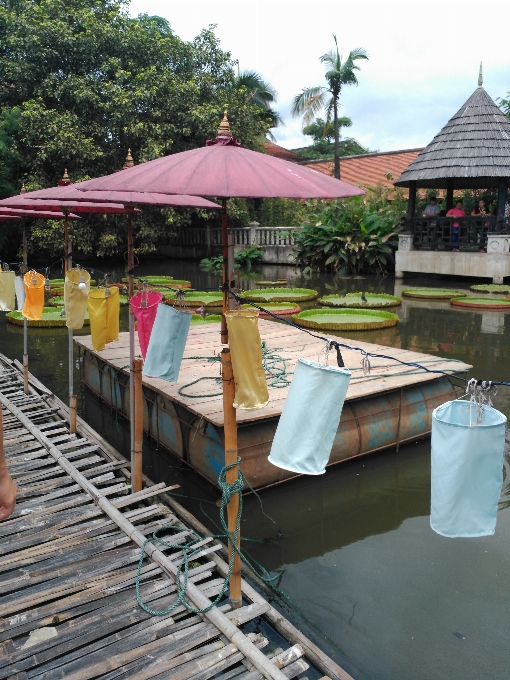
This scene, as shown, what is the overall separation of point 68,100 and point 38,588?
18416 mm

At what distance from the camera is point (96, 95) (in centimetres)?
1830

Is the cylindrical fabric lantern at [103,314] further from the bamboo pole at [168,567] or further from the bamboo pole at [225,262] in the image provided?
the bamboo pole at [225,262]

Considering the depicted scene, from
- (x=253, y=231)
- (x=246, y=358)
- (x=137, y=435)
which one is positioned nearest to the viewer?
(x=246, y=358)

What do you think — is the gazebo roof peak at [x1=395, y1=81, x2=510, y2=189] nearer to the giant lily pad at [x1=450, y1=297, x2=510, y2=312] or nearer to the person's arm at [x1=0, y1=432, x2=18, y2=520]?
the giant lily pad at [x1=450, y1=297, x2=510, y2=312]

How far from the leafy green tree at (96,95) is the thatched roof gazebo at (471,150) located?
22.7ft

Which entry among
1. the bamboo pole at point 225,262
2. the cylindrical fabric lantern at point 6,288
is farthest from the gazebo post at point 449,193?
the bamboo pole at point 225,262

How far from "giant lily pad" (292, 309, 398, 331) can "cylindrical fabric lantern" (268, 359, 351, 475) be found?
7294 millimetres

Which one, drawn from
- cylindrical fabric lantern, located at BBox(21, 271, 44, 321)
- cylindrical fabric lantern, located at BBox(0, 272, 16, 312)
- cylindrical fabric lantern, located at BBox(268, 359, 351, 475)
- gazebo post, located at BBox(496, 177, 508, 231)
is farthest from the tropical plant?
cylindrical fabric lantern, located at BBox(268, 359, 351, 475)

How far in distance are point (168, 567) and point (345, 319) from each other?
777 centimetres

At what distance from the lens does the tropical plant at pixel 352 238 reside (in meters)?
17.8

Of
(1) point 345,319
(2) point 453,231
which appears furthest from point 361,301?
(2) point 453,231

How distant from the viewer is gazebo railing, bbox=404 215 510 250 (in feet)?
50.7

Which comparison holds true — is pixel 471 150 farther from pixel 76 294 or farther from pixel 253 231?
pixel 76 294

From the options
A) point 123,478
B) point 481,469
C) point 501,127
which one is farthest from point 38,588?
point 501,127
